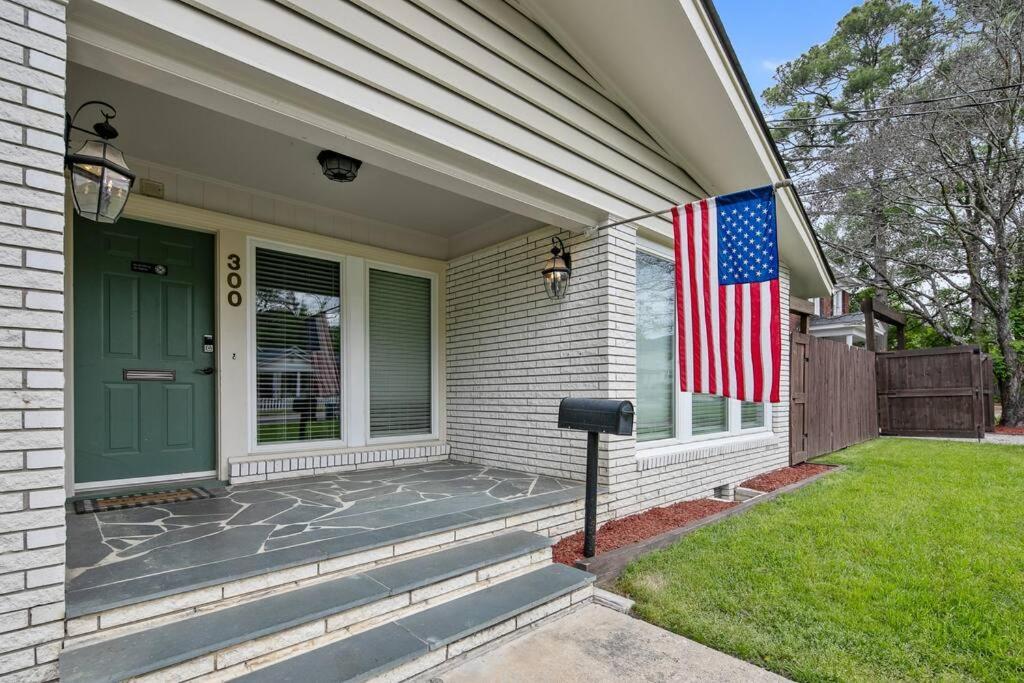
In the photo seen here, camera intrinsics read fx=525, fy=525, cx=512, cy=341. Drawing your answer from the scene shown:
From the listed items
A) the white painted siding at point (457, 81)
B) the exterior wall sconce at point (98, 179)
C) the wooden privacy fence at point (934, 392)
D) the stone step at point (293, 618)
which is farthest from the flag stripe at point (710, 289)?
the wooden privacy fence at point (934, 392)

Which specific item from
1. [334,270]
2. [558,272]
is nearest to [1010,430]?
[558,272]

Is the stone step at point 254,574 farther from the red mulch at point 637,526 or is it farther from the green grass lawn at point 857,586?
the green grass lawn at point 857,586

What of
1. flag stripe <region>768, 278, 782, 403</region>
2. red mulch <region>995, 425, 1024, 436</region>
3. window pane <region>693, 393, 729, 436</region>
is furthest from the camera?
red mulch <region>995, 425, 1024, 436</region>

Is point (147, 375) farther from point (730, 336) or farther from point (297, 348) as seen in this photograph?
point (730, 336)

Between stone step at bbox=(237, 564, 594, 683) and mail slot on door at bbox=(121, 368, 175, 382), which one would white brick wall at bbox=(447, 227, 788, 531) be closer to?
stone step at bbox=(237, 564, 594, 683)

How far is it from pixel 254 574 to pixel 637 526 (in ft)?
8.99

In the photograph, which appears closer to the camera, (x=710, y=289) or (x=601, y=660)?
(x=601, y=660)

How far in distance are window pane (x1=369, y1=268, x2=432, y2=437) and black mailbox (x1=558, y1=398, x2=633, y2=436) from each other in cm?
234

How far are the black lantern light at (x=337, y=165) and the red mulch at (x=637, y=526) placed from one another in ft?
9.68

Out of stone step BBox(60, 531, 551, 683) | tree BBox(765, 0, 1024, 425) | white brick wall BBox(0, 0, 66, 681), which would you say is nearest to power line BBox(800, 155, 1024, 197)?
tree BBox(765, 0, 1024, 425)

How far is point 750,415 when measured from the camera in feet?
20.0

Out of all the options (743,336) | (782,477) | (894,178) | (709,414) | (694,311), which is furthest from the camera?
(894,178)

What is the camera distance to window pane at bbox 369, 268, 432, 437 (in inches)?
200

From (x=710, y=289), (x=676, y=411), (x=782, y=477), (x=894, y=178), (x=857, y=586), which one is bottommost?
(x=782, y=477)
